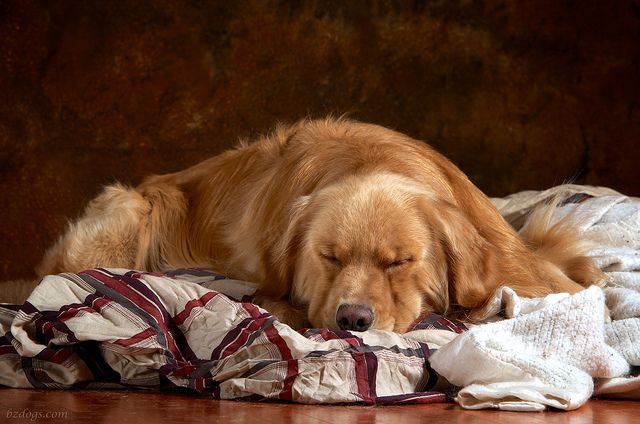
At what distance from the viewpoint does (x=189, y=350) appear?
3117mm

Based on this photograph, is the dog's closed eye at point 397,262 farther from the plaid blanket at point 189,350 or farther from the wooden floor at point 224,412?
the wooden floor at point 224,412

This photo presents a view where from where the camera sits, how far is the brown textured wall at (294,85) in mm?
5836

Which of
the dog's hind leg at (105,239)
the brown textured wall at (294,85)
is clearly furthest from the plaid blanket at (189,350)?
the brown textured wall at (294,85)

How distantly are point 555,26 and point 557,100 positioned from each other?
45 cm

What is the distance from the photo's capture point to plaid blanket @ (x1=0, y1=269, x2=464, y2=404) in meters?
2.77

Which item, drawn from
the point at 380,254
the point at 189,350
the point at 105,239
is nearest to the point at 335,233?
the point at 380,254

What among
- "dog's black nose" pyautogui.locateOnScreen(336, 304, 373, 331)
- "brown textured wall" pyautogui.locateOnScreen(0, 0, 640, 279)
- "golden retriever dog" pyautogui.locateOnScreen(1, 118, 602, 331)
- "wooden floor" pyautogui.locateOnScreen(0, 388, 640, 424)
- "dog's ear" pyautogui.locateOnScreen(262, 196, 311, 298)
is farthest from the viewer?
"brown textured wall" pyautogui.locateOnScreen(0, 0, 640, 279)

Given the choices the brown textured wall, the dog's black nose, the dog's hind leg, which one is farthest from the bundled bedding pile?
the brown textured wall

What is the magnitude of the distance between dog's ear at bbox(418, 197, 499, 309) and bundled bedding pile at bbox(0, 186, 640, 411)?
231 millimetres

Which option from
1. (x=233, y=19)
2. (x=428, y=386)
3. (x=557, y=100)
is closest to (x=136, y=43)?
(x=233, y=19)

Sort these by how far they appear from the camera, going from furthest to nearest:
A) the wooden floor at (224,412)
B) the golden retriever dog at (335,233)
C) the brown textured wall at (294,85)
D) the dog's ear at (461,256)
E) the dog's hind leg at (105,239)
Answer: the brown textured wall at (294,85) → the dog's hind leg at (105,239) → the dog's ear at (461,256) → the golden retriever dog at (335,233) → the wooden floor at (224,412)

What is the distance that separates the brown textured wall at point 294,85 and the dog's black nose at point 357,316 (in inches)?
113

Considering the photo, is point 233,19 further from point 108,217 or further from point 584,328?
point 584,328

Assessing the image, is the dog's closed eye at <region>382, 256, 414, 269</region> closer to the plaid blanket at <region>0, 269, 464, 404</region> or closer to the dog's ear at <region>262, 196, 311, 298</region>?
the plaid blanket at <region>0, 269, 464, 404</region>
